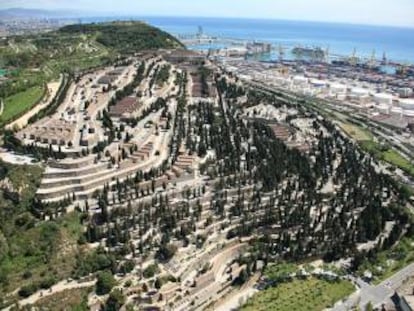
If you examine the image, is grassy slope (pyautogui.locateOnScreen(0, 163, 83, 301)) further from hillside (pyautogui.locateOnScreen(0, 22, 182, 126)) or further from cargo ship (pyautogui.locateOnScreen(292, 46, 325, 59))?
cargo ship (pyautogui.locateOnScreen(292, 46, 325, 59))

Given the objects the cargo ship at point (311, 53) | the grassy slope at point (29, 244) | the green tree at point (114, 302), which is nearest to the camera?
the green tree at point (114, 302)

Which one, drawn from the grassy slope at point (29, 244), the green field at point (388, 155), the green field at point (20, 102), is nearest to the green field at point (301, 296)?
the grassy slope at point (29, 244)

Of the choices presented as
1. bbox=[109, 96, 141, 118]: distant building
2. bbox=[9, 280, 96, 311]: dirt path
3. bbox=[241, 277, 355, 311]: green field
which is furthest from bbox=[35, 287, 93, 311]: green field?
bbox=[109, 96, 141, 118]: distant building

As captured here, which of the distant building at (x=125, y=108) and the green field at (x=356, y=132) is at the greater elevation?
the distant building at (x=125, y=108)

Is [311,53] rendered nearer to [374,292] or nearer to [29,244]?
[374,292]

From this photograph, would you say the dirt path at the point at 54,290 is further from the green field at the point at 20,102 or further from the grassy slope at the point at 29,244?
the green field at the point at 20,102

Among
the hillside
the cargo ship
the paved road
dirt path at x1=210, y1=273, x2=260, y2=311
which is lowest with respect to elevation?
dirt path at x1=210, y1=273, x2=260, y2=311

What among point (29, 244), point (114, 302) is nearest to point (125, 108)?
point (29, 244)
